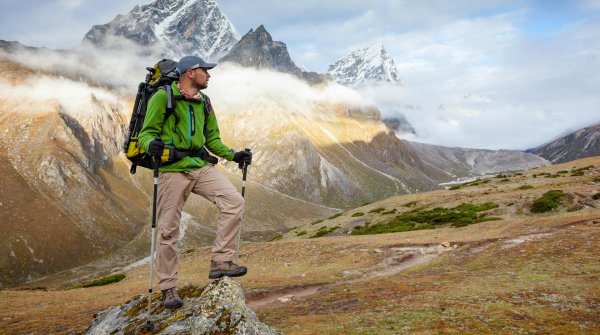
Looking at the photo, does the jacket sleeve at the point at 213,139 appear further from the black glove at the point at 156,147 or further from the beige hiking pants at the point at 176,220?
the black glove at the point at 156,147

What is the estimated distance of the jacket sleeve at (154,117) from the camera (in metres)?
10.1

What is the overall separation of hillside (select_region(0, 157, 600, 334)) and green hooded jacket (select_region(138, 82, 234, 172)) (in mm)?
5754

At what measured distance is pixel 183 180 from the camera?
Result: 414 inches

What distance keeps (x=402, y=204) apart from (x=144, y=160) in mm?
55450

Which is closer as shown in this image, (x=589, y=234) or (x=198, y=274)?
(x=589, y=234)

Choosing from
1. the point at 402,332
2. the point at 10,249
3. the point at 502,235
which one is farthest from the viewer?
the point at 10,249

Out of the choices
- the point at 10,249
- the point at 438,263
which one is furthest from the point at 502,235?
the point at 10,249

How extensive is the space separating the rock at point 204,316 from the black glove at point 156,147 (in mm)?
3369

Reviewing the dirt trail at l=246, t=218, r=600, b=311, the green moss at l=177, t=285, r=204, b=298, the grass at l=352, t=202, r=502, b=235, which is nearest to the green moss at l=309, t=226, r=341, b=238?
the grass at l=352, t=202, r=502, b=235

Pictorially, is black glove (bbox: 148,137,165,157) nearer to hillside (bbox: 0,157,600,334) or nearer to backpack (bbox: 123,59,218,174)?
backpack (bbox: 123,59,218,174)

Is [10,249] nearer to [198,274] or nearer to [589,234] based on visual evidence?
[198,274]

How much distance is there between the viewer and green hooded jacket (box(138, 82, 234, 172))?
10148mm

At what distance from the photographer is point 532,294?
A: 541 inches

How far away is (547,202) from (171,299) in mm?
38693
